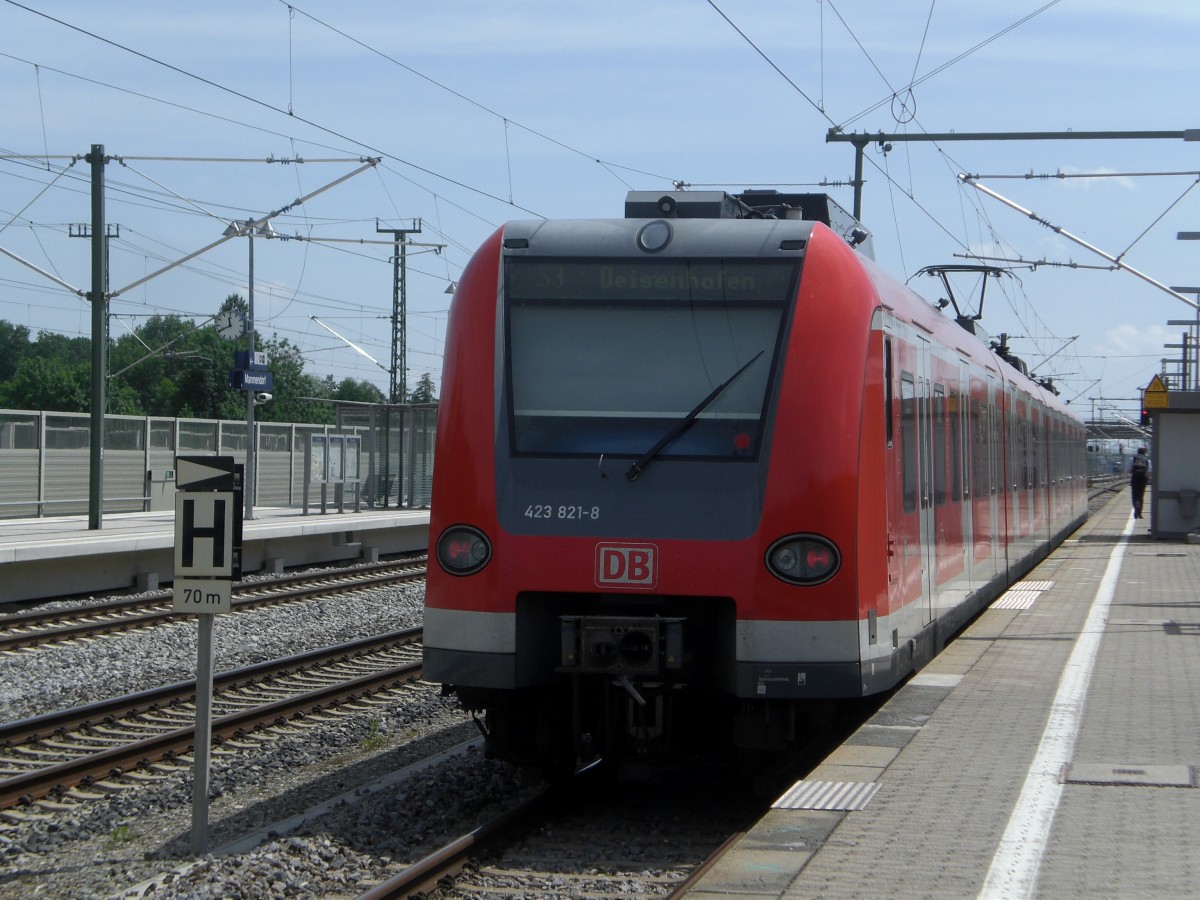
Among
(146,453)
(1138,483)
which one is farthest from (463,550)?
(1138,483)

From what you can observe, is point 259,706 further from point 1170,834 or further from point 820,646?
point 1170,834

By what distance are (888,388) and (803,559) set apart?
4.38 feet

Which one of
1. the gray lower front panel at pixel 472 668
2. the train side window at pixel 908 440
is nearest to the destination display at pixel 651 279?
the train side window at pixel 908 440

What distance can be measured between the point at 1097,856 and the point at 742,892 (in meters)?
1.34

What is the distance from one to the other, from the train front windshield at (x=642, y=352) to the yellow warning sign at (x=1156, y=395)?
20738 millimetres

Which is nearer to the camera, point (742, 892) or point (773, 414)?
point (742, 892)

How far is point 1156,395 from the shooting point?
26094mm

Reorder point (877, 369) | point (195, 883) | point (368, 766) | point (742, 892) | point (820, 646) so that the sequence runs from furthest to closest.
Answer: point (368, 766) → point (877, 369) → point (820, 646) → point (195, 883) → point (742, 892)

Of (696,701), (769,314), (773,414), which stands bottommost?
(696,701)

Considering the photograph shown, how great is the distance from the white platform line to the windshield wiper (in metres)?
2.20

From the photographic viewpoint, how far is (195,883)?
20.0ft

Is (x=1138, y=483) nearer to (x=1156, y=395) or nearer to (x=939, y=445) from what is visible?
(x=1156, y=395)

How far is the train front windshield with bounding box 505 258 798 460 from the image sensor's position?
7148mm

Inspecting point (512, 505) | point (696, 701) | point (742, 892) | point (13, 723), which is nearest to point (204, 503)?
point (512, 505)
